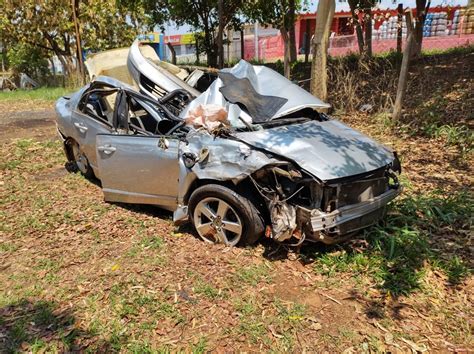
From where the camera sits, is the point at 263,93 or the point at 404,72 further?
the point at 404,72

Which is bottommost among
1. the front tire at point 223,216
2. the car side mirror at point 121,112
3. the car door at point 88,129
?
the front tire at point 223,216

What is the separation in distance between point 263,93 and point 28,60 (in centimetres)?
2574

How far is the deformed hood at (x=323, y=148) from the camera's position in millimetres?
3521

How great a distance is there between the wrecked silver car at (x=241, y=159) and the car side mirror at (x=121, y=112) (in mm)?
12

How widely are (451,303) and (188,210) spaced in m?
2.41

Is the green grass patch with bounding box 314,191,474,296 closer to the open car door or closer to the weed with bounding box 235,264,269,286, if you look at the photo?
the weed with bounding box 235,264,269,286

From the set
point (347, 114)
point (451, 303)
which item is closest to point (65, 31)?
point (347, 114)

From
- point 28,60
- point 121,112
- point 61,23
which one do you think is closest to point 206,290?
point 121,112

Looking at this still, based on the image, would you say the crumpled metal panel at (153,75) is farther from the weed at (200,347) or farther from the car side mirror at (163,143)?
the weed at (200,347)

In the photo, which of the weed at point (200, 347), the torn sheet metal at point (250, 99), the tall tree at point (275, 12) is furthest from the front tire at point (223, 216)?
the tall tree at point (275, 12)

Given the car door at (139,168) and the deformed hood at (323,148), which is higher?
the deformed hood at (323,148)

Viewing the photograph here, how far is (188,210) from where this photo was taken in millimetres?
4113

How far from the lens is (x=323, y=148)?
3.78 metres

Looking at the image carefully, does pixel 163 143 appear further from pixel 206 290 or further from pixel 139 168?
pixel 206 290
